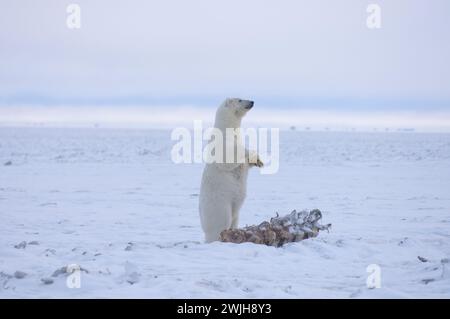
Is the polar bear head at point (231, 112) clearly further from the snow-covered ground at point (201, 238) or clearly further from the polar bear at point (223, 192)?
the snow-covered ground at point (201, 238)

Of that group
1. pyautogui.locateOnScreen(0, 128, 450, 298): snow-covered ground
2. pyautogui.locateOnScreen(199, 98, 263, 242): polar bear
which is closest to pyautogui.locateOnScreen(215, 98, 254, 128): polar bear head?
pyautogui.locateOnScreen(199, 98, 263, 242): polar bear

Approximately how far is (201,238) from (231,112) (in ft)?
6.57

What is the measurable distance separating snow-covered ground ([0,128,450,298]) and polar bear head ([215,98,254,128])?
1769mm

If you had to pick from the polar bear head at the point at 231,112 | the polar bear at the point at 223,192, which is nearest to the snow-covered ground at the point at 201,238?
the polar bear at the point at 223,192

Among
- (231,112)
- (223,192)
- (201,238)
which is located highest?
(231,112)

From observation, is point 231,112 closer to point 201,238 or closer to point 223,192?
point 223,192

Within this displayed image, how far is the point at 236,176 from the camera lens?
8.31 m

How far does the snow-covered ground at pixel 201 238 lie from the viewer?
543 cm

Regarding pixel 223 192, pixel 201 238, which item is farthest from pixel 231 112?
pixel 201 238

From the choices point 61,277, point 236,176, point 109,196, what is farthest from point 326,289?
point 109,196

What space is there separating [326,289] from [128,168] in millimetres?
20005

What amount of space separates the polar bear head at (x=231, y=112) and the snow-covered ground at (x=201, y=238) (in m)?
1.77

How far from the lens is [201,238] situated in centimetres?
921

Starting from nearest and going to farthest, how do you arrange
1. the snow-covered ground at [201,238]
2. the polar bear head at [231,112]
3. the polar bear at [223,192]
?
the snow-covered ground at [201,238] < the polar bear at [223,192] < the polar bear head at [231,112]
